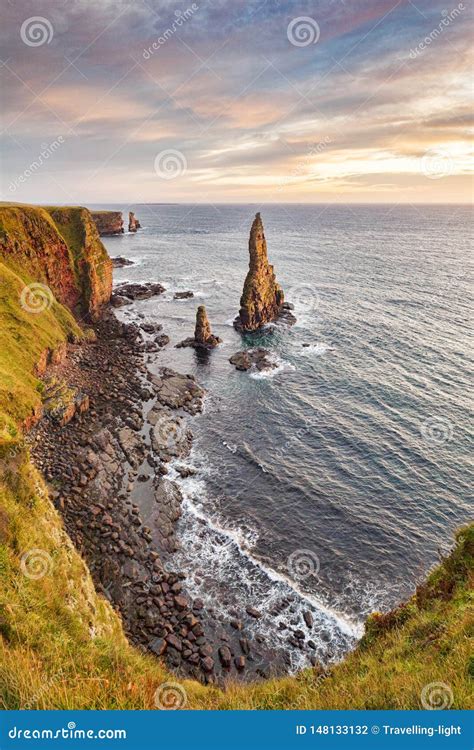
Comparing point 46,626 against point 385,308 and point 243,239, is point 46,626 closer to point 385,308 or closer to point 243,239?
point 385,308

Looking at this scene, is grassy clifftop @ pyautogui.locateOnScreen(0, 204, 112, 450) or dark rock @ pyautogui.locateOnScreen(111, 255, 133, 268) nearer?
grassy clifftop @ pyautogui.locateOnScreen(0, 204, 112, 450)

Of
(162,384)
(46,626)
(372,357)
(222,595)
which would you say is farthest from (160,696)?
(372,357)

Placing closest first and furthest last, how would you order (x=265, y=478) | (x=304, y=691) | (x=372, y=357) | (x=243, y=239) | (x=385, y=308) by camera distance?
1. (x=304, y=691)
2. (x=265, y=478)
3. (x=372, y=357)
4. (x=385, y=308)
5. (x=243, y=239)

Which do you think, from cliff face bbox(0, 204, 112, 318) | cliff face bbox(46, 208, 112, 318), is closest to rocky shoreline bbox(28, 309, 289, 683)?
cliff face bbox(0, 204, 112, 318)

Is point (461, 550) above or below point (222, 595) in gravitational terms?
above

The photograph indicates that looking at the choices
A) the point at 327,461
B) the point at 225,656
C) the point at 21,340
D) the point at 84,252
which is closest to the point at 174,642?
the point at 225,656

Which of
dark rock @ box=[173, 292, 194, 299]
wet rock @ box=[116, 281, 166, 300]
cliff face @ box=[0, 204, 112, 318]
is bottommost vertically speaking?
dark rock @ box=[173, 292, 194, 299]

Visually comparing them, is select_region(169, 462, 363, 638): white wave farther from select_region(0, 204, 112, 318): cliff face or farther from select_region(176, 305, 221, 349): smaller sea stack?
select_region(0, 204, 112, 318): cliff face
